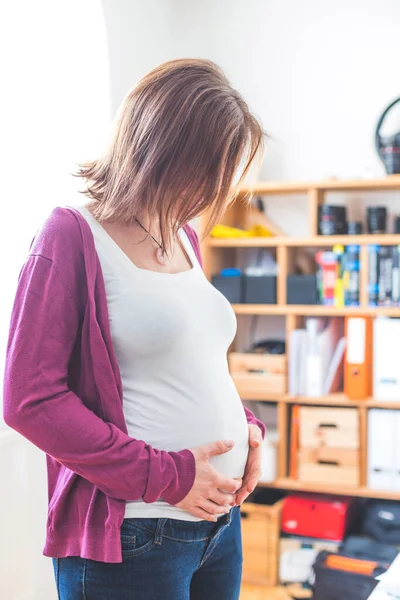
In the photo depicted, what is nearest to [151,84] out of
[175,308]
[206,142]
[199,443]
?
[206,142]

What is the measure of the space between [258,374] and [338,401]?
1.10 feet

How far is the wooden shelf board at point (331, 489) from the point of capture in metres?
2.77

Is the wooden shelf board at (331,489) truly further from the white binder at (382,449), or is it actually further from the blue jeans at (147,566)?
the blue jeans at (147,566)

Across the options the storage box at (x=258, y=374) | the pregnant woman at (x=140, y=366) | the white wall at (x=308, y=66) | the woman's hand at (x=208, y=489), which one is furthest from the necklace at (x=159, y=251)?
the white wall at (x=308, y=66)

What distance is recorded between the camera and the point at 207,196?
43.3 inches

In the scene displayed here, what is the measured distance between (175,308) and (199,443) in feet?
0.68

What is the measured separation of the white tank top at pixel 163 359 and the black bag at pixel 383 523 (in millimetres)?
1814

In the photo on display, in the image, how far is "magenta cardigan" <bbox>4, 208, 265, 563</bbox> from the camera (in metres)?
0.93

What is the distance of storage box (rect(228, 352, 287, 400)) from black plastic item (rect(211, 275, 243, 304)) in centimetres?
23

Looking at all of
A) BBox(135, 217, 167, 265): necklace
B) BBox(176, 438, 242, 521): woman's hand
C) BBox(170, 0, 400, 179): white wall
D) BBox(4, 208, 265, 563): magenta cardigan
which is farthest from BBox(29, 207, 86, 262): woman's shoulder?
BBox(170, 0, 400, 179): white wall

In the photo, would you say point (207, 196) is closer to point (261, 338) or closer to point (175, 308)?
point (175, 308)

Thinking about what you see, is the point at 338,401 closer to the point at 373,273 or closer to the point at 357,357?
the point at 357,357

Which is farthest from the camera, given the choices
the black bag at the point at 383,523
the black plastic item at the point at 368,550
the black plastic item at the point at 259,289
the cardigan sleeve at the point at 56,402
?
the black plastic item at the point at 259,289

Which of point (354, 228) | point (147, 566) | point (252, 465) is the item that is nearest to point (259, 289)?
point (354, 228)
